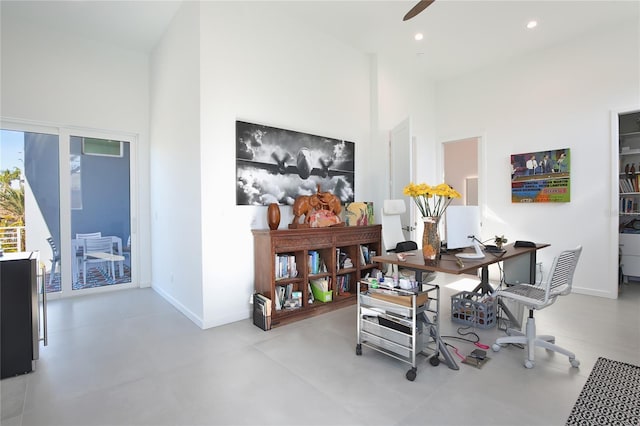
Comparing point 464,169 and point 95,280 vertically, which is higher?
point 464,169

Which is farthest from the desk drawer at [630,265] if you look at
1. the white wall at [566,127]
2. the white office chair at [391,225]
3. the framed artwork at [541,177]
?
the white office chair at [391,225]

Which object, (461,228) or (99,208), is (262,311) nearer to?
(461,228)

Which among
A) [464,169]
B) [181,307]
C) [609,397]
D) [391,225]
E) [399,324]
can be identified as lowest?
[609,397]

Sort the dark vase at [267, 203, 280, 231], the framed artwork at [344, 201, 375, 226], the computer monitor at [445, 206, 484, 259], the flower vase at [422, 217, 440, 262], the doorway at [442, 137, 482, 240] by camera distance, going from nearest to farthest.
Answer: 1. the flower vase at [422, 217, 440, 262]
2. the computer monitor at [445, 206, 484, 259]
3. the dark vase at [267, 203, 280, 231]
4. the framed artwork at [344, 201, 375, 226]
5. the doorway at [442, 137, 482, 240]

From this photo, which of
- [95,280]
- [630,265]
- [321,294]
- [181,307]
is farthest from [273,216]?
[630,265]

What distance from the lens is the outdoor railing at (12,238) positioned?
12.9ft

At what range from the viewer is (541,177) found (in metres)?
4.78

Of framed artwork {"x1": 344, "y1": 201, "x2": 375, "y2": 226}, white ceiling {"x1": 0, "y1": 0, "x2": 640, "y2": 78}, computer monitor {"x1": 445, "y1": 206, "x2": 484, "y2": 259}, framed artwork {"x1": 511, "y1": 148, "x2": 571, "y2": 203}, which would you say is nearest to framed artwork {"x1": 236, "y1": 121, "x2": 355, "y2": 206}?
framed artwork {"x1": 344, "y1": 201, "x2": 375, "y2": 226}

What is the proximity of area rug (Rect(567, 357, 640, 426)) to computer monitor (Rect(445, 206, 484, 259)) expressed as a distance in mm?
1145

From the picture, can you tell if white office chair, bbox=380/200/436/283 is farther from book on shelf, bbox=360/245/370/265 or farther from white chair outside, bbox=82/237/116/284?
white chair outside, bbox=82/237/116/284

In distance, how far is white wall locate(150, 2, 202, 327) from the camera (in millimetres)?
3336

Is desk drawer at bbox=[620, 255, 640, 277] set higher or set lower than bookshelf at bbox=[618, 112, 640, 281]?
lower

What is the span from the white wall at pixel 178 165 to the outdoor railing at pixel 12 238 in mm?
1514

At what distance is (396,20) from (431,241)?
3048 millimetres
